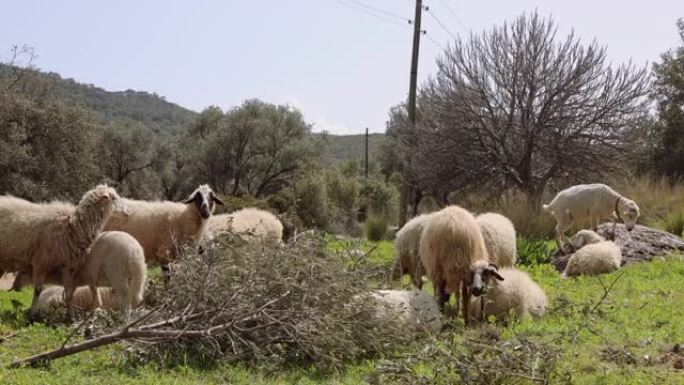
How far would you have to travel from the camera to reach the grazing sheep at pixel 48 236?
32.5ft

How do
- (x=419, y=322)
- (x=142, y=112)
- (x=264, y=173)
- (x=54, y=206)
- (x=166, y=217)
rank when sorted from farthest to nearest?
(x=142, y=112) < (x=264, y=173) < (x=166, y=217) < (x=54, y=206) < (x=419, y=322)

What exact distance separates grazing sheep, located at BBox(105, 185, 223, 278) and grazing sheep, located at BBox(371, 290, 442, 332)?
14.1ft

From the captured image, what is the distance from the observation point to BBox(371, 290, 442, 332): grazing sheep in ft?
26.4

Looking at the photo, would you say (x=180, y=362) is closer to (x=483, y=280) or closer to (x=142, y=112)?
(x=483, y=280)

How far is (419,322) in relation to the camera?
8211mm

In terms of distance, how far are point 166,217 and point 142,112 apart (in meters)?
89.2

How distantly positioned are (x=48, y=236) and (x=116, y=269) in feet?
3.88

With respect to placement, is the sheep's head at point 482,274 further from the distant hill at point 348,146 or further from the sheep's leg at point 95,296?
the distant hill at point 348,146

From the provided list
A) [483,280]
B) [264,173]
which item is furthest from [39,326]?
[264,173]

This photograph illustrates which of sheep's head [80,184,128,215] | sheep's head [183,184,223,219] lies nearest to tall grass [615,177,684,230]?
sheep's head [183,184,223,219]

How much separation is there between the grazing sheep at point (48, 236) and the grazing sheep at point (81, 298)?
Result: 0.38 ft

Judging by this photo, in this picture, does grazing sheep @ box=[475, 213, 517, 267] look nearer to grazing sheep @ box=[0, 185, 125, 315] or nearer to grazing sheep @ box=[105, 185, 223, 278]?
grazing sheep @ box=[105, 185, 223, 278]

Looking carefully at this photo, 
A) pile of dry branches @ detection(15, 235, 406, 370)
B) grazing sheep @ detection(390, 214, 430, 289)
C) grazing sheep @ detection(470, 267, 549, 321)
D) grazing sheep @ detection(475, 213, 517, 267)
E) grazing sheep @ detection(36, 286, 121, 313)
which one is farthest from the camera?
grazing sheep @ detection(390, 214, 430, 289)

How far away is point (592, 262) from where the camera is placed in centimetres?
1333
